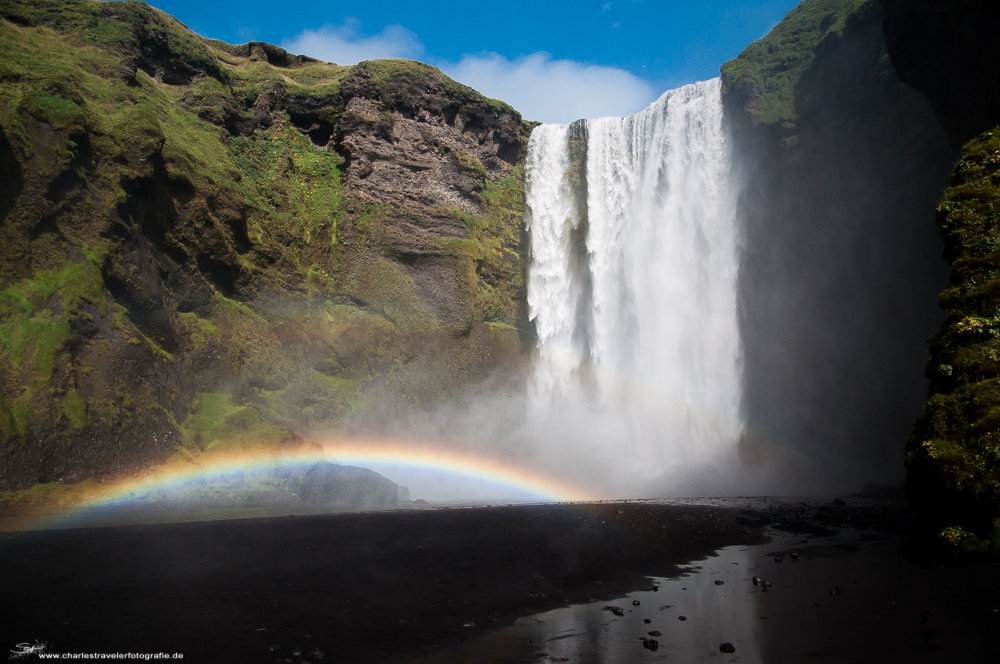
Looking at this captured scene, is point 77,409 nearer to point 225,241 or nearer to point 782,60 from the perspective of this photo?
point 225,241

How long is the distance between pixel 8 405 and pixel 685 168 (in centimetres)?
4158

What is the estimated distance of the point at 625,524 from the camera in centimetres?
2077

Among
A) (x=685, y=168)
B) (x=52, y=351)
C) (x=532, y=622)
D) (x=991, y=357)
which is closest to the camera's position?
(x=532, y=622)

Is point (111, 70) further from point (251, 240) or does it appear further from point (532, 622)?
point (532, 622)

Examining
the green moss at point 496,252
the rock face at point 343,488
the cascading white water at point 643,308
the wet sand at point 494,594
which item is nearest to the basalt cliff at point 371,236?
the green moss at point 496,252

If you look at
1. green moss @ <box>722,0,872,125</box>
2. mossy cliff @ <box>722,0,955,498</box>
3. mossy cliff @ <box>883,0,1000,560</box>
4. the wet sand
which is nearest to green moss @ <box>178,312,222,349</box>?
the wet sand

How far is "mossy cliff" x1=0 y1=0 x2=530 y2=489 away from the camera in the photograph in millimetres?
27844

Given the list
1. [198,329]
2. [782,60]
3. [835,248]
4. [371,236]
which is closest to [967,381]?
[835,248]

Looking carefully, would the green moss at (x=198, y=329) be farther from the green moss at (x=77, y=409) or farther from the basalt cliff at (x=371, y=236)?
the green moss at (x=77, y=409)

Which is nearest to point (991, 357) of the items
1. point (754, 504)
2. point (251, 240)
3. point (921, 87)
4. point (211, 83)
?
point (754, 504)

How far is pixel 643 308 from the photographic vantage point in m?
44.8
